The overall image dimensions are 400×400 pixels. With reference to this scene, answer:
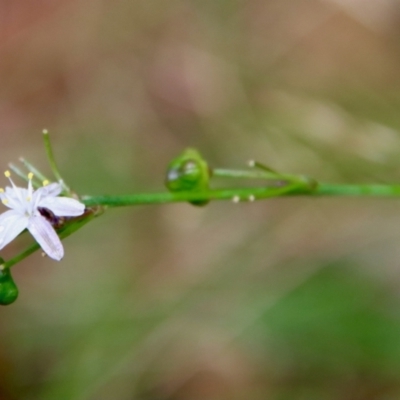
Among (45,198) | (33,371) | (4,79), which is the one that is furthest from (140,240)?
(45,198)

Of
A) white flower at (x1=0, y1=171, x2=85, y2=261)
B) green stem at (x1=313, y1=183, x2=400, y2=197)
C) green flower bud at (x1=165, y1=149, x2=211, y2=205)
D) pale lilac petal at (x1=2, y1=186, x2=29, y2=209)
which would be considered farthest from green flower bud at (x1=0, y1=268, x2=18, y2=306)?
green stem at (x1=313, y1=183, x2=400, y2=197)

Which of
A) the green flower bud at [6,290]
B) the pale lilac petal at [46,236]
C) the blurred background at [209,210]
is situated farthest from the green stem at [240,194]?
the blurred background at [209,210]

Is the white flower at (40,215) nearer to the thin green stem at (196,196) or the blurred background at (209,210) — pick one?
the thin green stem at (196,196)

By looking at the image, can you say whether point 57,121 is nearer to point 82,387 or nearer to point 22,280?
point 22,280

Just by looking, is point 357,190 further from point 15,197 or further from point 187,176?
point 15,197

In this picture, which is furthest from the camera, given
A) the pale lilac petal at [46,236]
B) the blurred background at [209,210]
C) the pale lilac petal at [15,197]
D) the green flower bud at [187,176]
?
the blurred background at [209,210]

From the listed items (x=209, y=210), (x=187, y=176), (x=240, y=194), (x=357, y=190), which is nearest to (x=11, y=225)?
(x=187, y=176)
